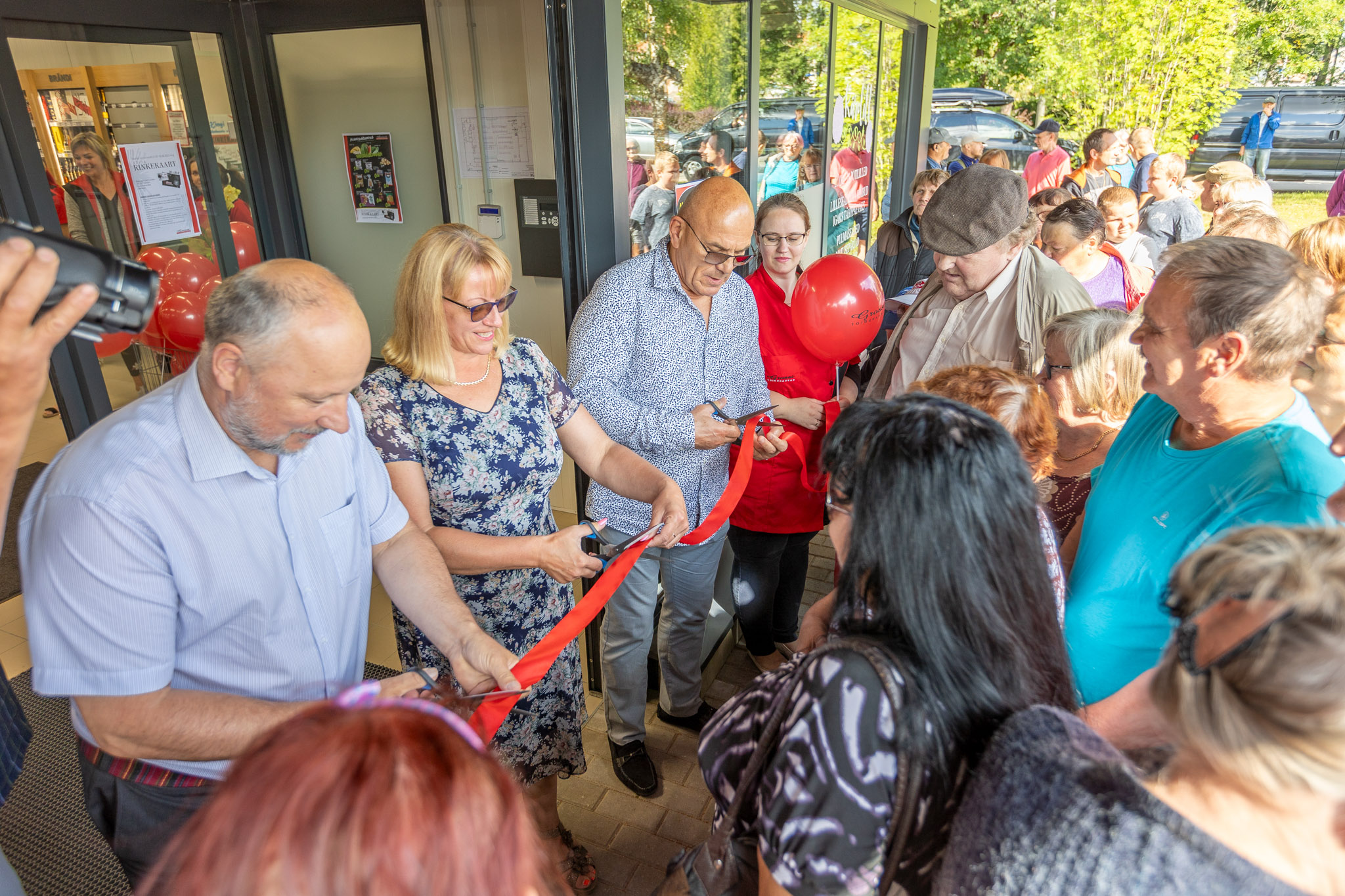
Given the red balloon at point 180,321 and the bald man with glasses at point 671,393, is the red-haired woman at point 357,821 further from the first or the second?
the red balloon at point 180,321

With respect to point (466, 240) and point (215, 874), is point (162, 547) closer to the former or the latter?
point (215, 874)

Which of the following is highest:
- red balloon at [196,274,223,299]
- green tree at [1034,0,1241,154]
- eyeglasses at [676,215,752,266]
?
green tree at [1034,0,1241,154]

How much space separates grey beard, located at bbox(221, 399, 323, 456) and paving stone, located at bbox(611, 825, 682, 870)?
6.12ft

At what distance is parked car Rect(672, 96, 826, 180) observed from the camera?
15.5ft

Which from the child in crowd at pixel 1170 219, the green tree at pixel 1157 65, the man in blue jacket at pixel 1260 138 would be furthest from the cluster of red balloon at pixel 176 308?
the man in blue jacket at pixel 1260 138

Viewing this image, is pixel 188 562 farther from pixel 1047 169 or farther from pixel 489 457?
pixel 1047 169

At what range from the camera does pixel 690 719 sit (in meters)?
3.12

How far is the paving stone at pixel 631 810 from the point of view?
269 centimetres

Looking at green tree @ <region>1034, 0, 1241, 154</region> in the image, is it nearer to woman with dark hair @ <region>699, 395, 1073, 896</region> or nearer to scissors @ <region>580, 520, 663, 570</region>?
scissors @ <region>580, 520, 663, 570</region>

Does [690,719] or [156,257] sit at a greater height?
[156,257]

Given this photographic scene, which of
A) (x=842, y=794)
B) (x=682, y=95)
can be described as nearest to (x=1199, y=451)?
(x=842, y=794)

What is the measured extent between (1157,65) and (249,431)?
49.7 feet

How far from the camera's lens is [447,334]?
2012 millimetres

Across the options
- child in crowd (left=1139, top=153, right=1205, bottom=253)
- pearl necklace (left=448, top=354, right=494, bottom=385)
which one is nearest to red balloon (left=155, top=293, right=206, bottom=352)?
pearl necklace (left=448, top=354, right=494, bottom=385)
